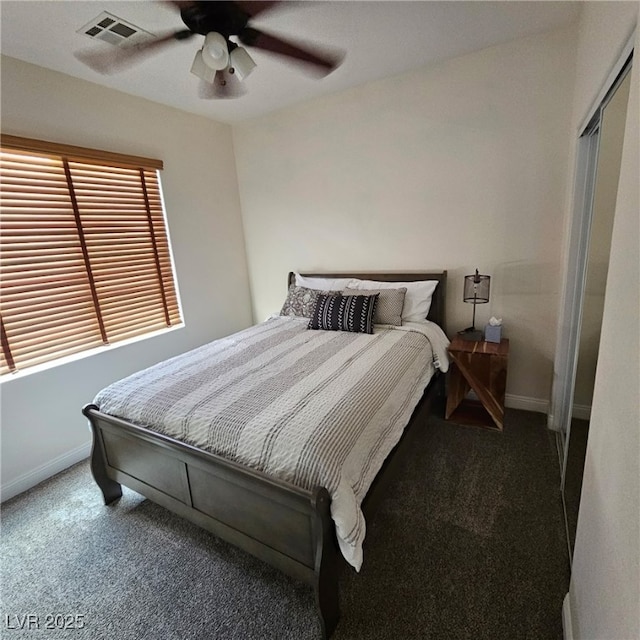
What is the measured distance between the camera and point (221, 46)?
1546 mm

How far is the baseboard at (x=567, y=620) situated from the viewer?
1172mm

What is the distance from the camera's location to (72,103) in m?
2.37

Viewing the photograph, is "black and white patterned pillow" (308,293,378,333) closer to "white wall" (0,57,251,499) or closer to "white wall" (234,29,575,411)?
"white wall" (234,29,575,411)

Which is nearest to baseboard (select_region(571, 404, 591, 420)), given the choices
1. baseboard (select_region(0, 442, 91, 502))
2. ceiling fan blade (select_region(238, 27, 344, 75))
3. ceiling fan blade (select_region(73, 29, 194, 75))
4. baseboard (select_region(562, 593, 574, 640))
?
→ baseboard (select_region(562, 593, 574, 640))

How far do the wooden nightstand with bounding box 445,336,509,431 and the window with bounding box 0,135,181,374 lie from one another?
8.39ft

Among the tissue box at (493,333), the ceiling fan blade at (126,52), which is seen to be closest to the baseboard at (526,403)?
the tissue box at (493,333)

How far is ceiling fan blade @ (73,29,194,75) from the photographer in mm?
1560

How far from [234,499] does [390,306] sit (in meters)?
1.82

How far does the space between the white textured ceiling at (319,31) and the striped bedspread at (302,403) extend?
5.70 feet

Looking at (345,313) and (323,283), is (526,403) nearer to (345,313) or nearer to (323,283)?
(345,313)

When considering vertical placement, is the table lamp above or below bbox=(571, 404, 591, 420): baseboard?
above

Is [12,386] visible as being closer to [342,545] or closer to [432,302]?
[342,545]

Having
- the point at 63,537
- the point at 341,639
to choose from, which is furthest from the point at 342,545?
the point at 63,537

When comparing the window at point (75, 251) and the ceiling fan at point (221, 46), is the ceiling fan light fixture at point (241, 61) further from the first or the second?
the window at point (75, 251)
